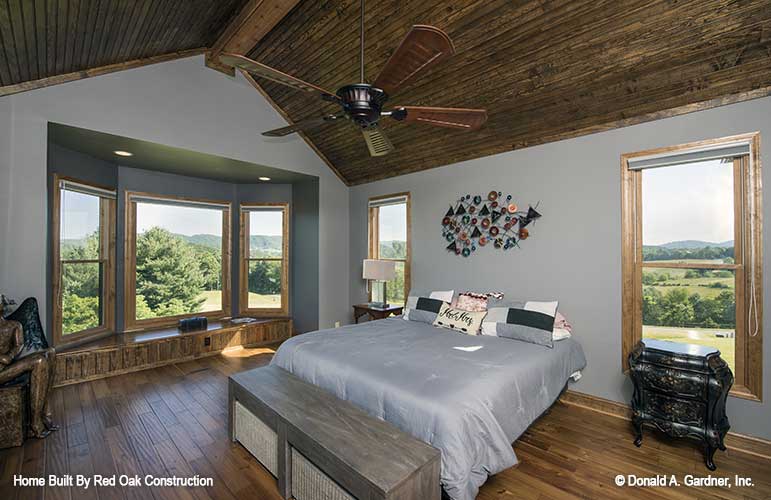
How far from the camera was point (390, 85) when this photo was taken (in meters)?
2.05

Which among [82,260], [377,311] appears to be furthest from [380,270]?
[82,260]

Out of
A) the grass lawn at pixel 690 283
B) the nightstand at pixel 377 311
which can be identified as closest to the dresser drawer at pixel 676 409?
the grass lawn at pixel 690 283

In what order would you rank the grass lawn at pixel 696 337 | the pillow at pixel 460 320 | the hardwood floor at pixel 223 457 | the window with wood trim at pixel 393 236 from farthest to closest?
1. the window with wood trim at pixel 393 236
2. the pillow at pixel 460 320
3. the grass lawn at pixel 696 337
4. the hardwood floor at pixel 223 457

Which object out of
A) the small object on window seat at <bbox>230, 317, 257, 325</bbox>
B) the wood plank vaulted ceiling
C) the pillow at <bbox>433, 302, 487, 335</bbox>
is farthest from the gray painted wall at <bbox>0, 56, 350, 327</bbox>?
the pillow at <bbox>433, 302, 487, 335</bbox>

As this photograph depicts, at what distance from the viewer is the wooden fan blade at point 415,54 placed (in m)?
1.57

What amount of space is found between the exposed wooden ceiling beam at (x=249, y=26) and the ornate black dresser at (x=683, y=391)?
418cm

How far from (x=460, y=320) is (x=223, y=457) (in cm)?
231

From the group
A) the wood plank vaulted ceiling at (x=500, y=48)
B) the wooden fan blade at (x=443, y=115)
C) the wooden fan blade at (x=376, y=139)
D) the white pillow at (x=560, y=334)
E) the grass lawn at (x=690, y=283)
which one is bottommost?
the white pillow at (x=560, y=334)

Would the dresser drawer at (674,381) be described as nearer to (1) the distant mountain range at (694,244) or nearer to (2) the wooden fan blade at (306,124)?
(1) the distant mountain range at (694,244)

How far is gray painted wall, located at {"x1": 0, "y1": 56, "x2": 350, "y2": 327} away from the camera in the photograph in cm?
304

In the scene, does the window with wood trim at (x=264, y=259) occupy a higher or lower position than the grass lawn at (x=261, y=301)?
higher

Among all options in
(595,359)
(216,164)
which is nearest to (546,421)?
(595,359)

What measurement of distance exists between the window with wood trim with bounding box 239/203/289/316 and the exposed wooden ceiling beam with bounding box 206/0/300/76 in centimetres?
237

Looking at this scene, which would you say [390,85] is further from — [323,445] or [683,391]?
[683,391]
